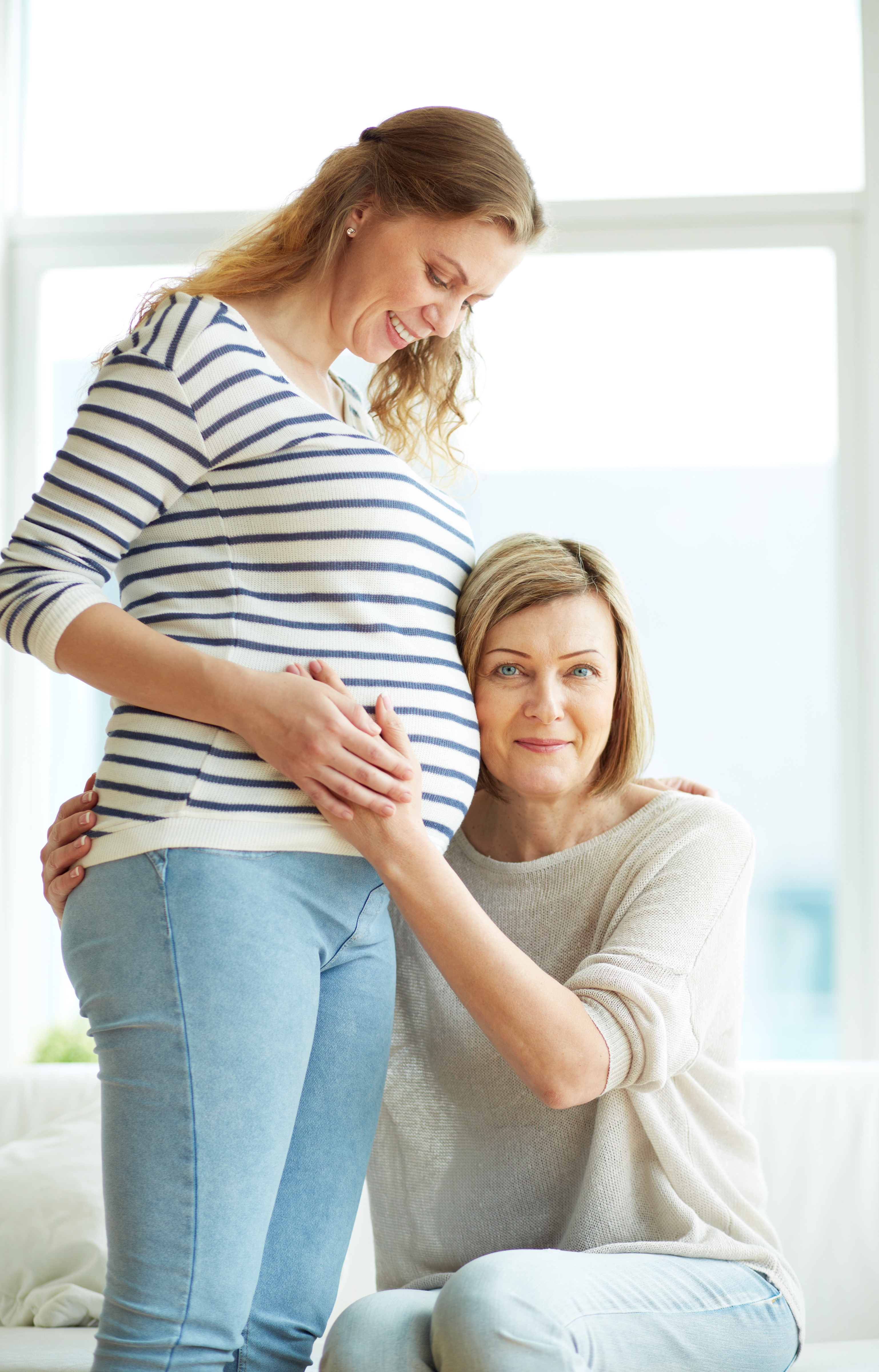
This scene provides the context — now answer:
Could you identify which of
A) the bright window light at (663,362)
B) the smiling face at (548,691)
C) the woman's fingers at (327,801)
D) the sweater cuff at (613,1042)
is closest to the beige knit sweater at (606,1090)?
the sweater cuff at (613,1042)

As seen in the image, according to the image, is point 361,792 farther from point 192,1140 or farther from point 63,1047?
point 63,1047

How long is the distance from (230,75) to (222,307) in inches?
84.5

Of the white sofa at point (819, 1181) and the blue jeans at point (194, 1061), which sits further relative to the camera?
the white sofa at point (819, 1181)

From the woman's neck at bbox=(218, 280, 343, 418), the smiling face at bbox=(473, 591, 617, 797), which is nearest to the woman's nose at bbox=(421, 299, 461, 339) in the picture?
the woman's neck at bbox=(218, 280, 343, 418)

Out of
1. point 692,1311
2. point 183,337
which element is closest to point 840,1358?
point 692,1311

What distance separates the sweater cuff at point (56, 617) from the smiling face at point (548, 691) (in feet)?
1.68

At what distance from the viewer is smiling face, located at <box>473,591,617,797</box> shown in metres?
1.38

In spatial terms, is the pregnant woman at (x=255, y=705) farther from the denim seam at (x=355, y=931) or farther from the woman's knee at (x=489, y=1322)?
the woman's knee at (x=489, y=1322)

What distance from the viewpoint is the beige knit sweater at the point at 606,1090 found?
4.03 feet

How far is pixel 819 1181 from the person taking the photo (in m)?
1.87

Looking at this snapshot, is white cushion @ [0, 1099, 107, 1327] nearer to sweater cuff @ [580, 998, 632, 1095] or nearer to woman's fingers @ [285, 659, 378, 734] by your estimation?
sweater cuff @ [580, 998, 632, 1095]

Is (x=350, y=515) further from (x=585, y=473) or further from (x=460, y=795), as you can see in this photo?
(x=585, y=473)

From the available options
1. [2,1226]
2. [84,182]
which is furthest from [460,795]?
[84,182]

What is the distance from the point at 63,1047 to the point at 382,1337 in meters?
1.78
